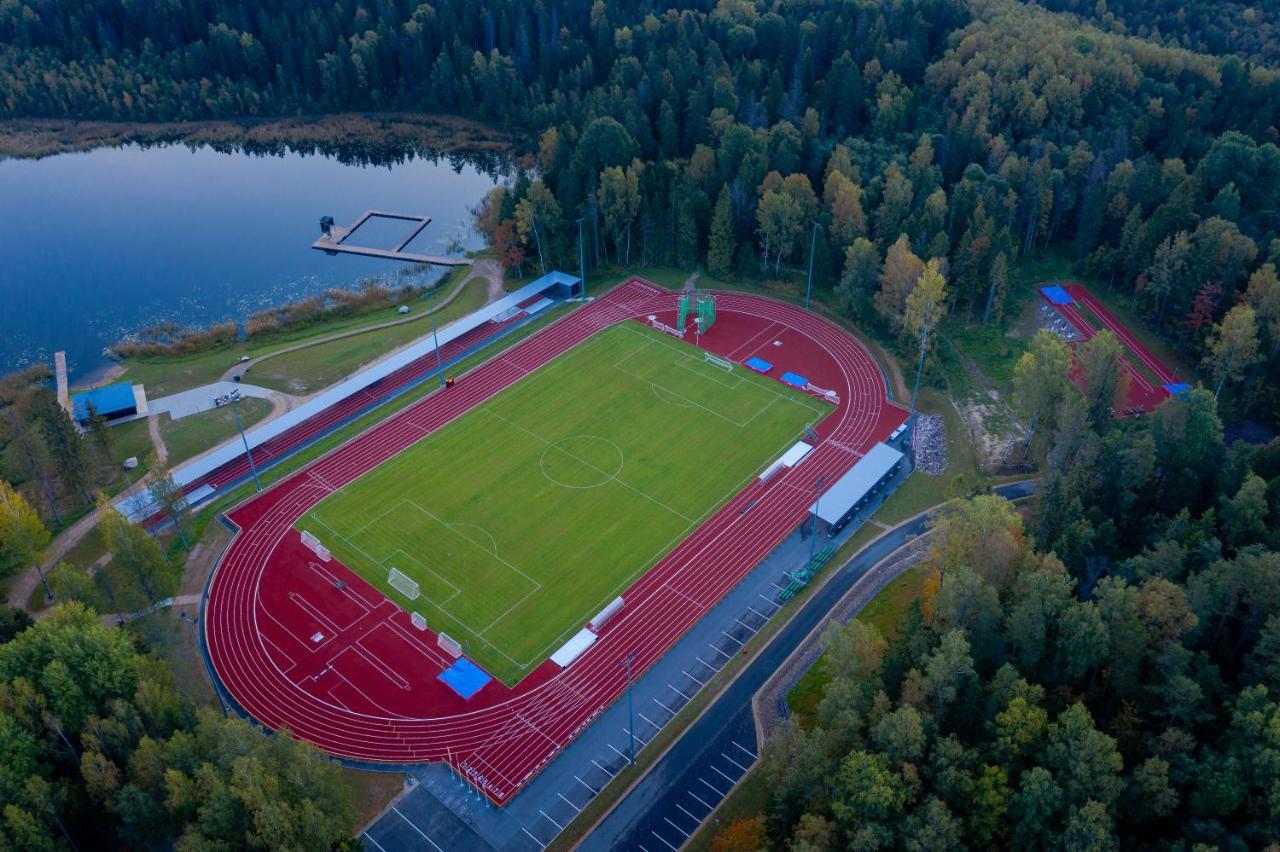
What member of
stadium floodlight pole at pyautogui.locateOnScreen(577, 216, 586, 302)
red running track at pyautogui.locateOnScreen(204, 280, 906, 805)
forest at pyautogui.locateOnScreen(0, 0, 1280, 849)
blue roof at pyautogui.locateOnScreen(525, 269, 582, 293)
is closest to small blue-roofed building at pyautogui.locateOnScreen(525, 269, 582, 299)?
blue roof at pyautogui.locateOnScreen(525, 269, 582, 293)

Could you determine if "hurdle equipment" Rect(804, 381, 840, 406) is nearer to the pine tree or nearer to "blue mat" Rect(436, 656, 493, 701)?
the pine tree

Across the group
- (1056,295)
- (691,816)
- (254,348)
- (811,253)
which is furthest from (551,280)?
(691,816)

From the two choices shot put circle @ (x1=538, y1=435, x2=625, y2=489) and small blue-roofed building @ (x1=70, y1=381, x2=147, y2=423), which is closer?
shot put circle @ (x1=538, y1=435, x2=625, y2=489)

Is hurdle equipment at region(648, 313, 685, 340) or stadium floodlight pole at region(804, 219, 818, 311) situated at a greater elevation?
stadium floodlight pole at region(804, 219, 818, 311)

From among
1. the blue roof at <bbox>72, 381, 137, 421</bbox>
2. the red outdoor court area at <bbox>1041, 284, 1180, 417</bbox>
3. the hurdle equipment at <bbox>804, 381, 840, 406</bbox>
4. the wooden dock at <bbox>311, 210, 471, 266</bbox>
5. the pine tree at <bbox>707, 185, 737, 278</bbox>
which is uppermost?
the pine tree at <bbox>707, 185, 737, 278</bbox>

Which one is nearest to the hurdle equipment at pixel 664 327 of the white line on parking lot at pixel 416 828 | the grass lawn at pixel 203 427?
the grass lawn at pixel 203 427

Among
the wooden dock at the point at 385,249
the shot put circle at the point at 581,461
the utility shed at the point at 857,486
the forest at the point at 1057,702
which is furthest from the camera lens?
the wooden dock at the point at 385,249

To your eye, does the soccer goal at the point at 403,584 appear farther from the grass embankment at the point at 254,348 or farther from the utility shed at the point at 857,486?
the utility shed at the point at 857,486
